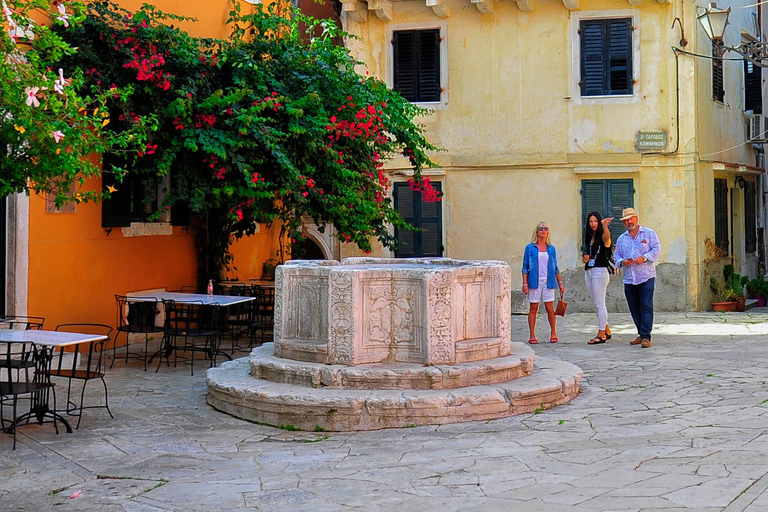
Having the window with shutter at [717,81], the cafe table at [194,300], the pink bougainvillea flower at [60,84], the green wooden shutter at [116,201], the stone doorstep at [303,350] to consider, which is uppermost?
the window with shutter at [717,81]

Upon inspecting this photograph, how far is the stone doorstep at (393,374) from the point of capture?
8195 millimetres

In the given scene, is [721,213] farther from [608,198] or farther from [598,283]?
[598,283]

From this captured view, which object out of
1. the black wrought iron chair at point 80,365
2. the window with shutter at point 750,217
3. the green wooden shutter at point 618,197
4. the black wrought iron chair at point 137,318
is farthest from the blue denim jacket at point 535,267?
the window with shutter at point 750,217

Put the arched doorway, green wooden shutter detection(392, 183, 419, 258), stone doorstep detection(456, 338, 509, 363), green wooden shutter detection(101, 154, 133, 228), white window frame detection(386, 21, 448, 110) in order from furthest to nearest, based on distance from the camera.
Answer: the arched doorway, green wooden shutter detection(392, 183, 419, 258), white window frame detection(386, 21, 448, 110), green wooden shutter detection(101, 154, 133, 228), stone doorstep detection(456, 338, 509, 363)

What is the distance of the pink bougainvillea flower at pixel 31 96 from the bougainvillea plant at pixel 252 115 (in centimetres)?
358

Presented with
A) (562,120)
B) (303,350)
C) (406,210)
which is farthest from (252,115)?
(562,120)

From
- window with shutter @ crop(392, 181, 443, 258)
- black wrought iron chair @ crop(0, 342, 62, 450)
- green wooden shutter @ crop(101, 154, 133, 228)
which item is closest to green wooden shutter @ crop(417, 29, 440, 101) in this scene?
window with shutter @ crop(392, 181, 443, 258)

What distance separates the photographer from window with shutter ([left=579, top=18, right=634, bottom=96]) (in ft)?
54.8

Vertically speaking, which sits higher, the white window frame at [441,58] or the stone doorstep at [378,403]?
the white window frame at [441,58]

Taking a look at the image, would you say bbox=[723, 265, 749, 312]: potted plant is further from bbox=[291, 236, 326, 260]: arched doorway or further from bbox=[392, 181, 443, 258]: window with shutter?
bbox=[291, 236, 326, 260]: arched doorway

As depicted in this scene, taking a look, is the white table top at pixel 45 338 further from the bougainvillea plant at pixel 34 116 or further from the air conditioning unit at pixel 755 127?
the air conditioning unit at pixel 755 127

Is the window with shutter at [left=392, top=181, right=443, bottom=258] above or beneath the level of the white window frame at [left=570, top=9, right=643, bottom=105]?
beneath

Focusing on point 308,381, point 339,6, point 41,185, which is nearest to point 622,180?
point 339,6

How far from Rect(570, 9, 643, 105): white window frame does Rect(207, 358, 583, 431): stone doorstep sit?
9178 mm
